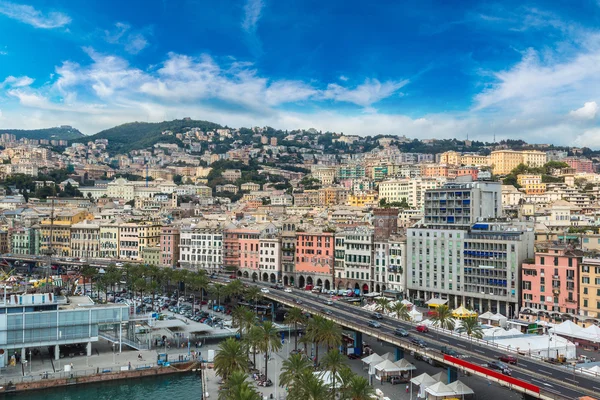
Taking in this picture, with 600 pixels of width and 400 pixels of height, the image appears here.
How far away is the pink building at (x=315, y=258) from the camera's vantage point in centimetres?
9719

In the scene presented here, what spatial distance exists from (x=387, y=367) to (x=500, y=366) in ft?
37.6

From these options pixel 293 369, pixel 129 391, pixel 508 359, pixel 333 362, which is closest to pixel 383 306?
pixel 508 359

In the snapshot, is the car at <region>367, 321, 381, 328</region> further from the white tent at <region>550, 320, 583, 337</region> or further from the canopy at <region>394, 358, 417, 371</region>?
the white tent at <region>550, 320, 583, 337</region>

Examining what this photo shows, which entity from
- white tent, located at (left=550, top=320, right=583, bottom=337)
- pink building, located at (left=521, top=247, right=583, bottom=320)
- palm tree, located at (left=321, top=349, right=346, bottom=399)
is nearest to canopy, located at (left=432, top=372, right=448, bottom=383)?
palm tree, located at (left=321, top=349, right=346, bottom=399)

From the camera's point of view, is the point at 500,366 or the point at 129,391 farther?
the point at 129,391

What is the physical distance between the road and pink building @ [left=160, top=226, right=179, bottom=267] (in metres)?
50.6

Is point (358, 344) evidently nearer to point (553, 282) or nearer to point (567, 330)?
point (567, 330)

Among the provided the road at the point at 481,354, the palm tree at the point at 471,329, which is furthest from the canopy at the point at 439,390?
the palm tree at the point at 471,329

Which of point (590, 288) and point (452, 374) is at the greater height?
point (590, 288)

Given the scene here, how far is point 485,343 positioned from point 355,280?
43.3 m

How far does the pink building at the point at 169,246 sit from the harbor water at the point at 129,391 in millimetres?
60950

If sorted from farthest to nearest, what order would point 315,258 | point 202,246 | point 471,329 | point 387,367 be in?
point 202,246 → point 315,258 → point 471,329 → point 387,367

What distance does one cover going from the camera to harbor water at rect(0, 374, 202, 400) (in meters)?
52.1

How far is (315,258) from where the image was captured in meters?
98.8
